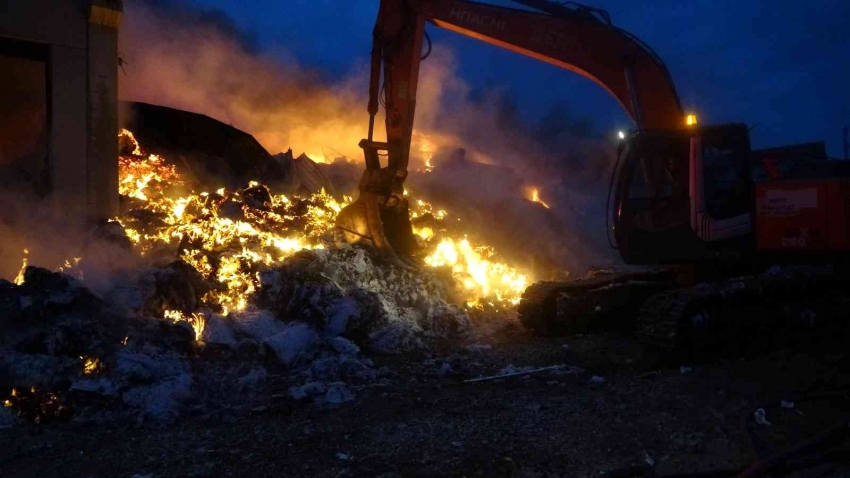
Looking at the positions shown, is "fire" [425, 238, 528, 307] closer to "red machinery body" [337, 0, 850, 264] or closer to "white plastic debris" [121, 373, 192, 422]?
"red machinery body" [337, 0, 850, 264]

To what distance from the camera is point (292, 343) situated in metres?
7.83

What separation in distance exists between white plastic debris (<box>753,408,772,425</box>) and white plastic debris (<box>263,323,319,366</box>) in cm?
473

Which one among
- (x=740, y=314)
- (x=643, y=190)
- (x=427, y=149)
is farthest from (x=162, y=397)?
(x=427, y=149)

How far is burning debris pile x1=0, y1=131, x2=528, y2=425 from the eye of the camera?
6.50 meters

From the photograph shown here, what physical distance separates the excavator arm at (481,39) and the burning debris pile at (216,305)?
29.1 inches

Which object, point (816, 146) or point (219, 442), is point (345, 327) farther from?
point (816, 146)

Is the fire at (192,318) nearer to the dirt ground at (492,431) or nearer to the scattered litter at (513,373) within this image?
the dirt ground at (492,431)

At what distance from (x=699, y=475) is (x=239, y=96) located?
1721cm

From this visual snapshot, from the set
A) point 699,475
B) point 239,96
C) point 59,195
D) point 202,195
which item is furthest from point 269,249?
point 239,96

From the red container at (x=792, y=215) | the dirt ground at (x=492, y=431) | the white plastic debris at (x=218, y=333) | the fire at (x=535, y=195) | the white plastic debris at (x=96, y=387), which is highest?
the fire at (x=535, y=195)

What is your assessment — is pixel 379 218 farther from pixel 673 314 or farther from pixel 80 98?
pixel 80 98

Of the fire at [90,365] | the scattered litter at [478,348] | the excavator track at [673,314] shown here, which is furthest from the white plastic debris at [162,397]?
the excavator track at [673,314]

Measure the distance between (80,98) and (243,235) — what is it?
320cm

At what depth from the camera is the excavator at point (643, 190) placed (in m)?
7.39
